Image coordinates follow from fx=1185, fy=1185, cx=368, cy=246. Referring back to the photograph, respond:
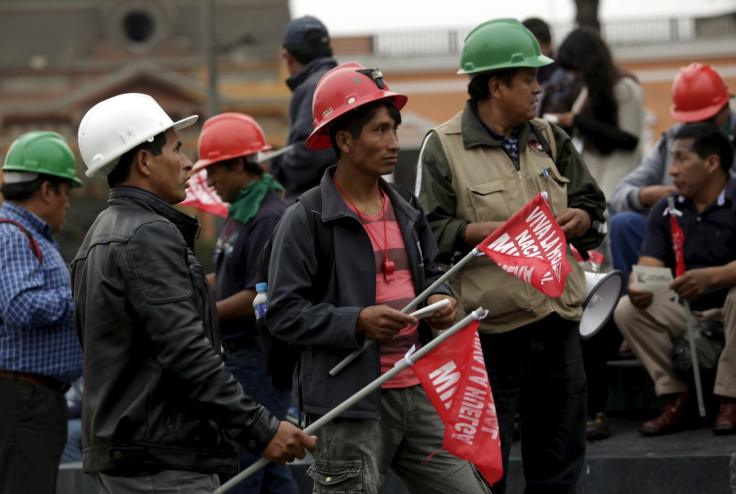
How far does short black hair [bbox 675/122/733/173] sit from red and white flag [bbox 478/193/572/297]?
2306mm

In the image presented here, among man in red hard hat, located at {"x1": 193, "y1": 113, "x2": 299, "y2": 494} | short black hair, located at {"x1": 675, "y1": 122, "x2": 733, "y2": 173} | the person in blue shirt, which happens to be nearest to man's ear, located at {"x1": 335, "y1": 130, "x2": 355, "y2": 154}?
man in red hard hat, located at {"x1": 193, "y1": 113, "x2": 299, "y2": 494}

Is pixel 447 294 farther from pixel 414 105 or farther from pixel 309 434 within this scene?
pixel 414 105

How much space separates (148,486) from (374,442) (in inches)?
34.1

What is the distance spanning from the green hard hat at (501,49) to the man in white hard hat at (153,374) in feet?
5.90

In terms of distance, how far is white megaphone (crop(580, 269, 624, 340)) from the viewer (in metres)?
5.33

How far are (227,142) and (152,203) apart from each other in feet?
7.88

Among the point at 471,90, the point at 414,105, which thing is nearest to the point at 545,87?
the point at 471,90

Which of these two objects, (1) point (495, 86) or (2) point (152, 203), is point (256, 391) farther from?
(2) point (152, 203)

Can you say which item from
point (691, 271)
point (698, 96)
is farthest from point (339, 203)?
point (698, 96)

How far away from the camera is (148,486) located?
12.6 ft

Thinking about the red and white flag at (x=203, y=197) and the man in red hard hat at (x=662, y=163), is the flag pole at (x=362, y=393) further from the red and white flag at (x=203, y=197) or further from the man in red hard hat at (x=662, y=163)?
the man in red hard hat at (x=662, y=163)

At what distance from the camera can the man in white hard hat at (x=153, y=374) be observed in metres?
3.81

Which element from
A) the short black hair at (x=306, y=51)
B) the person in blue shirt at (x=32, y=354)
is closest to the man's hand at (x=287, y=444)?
the person in blue shirt at (x=32, y=354)

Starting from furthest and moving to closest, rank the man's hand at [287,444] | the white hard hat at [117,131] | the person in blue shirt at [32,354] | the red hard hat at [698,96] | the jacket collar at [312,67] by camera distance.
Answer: the red hard hat at [698,96] → the jacket collar at [312,67] → the person in blue shirt at [32,354] → the white hard hat at [117,131] → the man's hand at [287,444]
